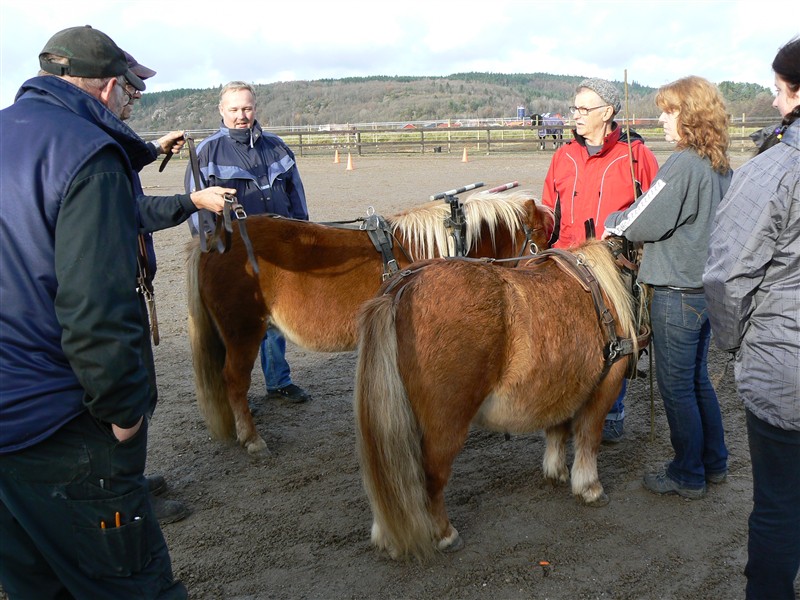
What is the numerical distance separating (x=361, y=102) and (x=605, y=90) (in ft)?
361

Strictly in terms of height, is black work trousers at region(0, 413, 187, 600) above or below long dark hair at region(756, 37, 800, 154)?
below

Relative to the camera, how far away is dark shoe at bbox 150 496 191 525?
3273 millimetres

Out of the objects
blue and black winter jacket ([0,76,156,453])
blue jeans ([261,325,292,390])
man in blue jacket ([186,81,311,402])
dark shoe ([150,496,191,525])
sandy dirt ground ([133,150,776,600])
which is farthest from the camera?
blue jeans ([261,325,292,390])

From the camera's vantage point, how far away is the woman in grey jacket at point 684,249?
2.88 metres

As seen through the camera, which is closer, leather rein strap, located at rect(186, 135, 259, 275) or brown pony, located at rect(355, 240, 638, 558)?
brown pony, located at rect(355, 240, 638, 558)

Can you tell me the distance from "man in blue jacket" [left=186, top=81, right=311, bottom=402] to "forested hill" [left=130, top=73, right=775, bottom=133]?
3189 inches

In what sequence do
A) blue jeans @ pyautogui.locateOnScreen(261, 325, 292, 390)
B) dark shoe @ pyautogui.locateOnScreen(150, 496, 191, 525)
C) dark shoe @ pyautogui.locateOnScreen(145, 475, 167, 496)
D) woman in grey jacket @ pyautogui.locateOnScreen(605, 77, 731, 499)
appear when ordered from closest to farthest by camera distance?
woman in grey jacket @ pyautogui.locateOnScreen(605, 77, 731, 499) < dark shoe @ pyautogui.locateOnScreen(150, 496, 191, 525) < dark shoe @ pyautogui.locateOnScreen(145, 475, 167, 496) < blue jeans @ pyautogui.locateOnScreen(261, 325, 292, 390)

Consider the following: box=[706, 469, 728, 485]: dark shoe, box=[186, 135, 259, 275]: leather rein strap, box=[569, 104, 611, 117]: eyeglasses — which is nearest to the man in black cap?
box=[186, 135, 259, 275]: leather rein strap

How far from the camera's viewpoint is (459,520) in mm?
3186

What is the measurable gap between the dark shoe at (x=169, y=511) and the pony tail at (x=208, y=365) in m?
0.77

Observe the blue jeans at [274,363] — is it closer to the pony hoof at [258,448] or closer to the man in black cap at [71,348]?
the pony hoof at [258,448]

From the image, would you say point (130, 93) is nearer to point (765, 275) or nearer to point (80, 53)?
point (80, 53)

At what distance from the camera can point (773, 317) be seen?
200cm

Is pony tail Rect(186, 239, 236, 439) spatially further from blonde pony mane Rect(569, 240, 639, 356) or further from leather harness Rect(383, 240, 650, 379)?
blonde pony mane Rect(569, 240, 639, 356)
